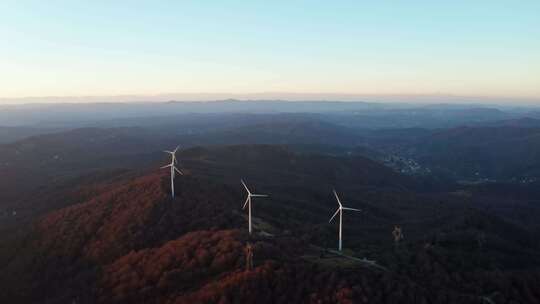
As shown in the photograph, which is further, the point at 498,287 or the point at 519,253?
the point at 519,253

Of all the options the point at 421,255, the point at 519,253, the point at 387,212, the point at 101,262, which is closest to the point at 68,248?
the point at 101,262

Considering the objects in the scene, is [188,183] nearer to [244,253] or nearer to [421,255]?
[244,253]

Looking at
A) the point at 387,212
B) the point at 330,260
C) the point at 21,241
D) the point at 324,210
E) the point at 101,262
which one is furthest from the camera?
the point at 387,212

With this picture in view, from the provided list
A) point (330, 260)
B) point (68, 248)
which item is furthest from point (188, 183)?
point (330, 260)

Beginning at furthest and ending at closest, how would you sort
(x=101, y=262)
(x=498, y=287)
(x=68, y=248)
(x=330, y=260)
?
(x=68, y=248) → (x=101, y=262) → (x=330, y=260) → (x=498, y=287)

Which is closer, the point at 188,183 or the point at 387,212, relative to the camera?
the point at 188,183

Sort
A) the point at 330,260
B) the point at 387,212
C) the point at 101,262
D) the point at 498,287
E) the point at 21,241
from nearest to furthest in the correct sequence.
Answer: the point at 498,287
the point at 330,260
the point at 101,262
the point at 21,241
the point at 387,212

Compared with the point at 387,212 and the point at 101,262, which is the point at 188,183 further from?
the point at 387,212

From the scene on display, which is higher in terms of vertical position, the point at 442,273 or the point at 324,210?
the point at 442,273

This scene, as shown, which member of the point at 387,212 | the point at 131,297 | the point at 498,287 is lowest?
the point at 387,212
